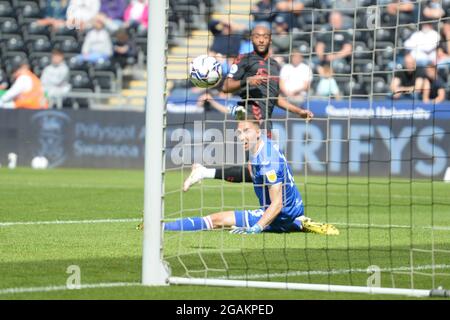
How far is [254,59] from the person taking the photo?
42.1 ft

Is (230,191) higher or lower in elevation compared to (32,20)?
lower

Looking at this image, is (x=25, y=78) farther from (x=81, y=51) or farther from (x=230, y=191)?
(x=230, y=191)

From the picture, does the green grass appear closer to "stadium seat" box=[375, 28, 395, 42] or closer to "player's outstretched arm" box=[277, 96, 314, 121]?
"player's outstretched arm" box=[277, 96, 314, 121]

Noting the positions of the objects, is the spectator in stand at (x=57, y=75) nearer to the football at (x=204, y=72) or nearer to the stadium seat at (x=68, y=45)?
the stadium seat at (x=68, y=45)

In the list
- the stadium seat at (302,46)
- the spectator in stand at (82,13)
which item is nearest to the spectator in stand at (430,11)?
the stadium seat at (302,46)

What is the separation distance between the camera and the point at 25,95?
24875 millimetres

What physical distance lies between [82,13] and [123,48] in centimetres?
159

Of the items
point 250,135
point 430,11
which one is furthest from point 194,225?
point 430,11

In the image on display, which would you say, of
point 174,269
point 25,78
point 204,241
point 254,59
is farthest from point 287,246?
point 25,78

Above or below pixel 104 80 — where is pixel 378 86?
below

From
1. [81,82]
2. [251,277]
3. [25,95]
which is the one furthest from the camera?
[81,82]

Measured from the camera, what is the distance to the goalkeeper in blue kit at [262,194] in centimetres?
1121

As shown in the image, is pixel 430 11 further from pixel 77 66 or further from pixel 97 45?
pixel 77 66
